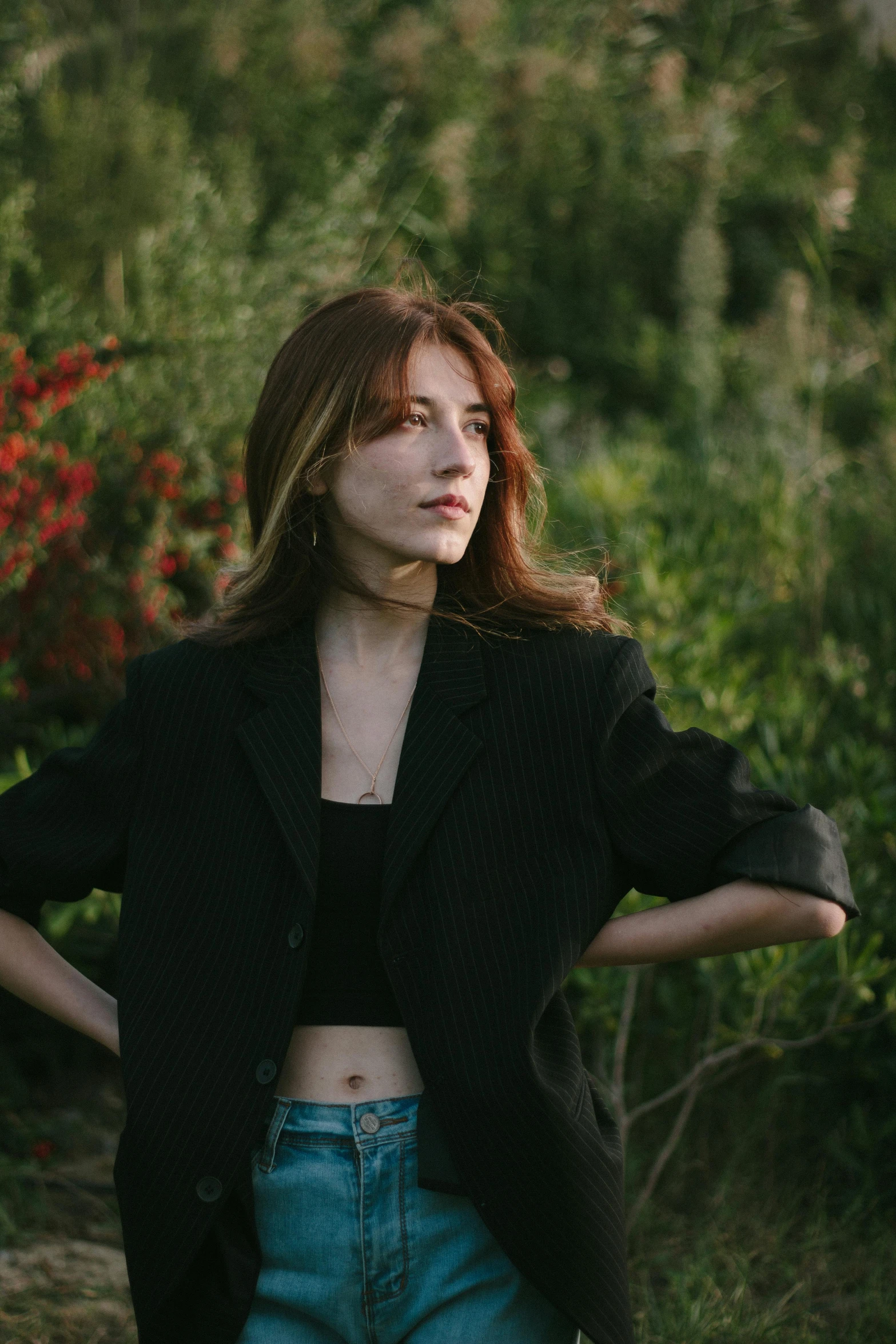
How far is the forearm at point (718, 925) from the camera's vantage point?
1459 mm

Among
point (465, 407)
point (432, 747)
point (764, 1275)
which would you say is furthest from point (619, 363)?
point (432, 747)

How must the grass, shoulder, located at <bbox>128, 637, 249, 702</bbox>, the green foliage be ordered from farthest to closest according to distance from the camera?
the green foliage
the grass
shoulder, located at <bbox>128, 637, 249, 702</bbox>

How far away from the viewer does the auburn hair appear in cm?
167

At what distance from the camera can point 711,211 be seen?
7.67 metres

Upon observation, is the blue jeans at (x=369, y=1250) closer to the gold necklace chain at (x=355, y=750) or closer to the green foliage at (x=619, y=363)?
the gold necklace chain at (x=355, y=750)

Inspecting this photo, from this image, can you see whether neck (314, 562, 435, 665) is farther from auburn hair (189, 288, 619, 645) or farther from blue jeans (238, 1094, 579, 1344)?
blue jeans (238, 1094, 579, 1344)

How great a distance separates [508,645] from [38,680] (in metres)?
2.82

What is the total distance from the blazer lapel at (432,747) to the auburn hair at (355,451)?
0.08m

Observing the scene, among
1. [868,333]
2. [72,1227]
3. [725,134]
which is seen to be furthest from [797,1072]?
[725,134]

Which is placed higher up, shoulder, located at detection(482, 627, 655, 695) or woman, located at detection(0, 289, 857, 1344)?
shoulder, located at detection(482, 627, 655, 695)

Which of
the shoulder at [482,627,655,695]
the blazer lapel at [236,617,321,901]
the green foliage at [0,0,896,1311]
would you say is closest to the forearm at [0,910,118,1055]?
the blazer lapel at [236,617,321,901]

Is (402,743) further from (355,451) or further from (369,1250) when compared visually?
(369,1250)

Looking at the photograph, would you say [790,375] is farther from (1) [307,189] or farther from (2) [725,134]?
(2) [725,134]

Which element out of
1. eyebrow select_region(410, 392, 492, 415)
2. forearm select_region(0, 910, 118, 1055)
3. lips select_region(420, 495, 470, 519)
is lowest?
forearm select_region(0, 910, 118, 1055)
